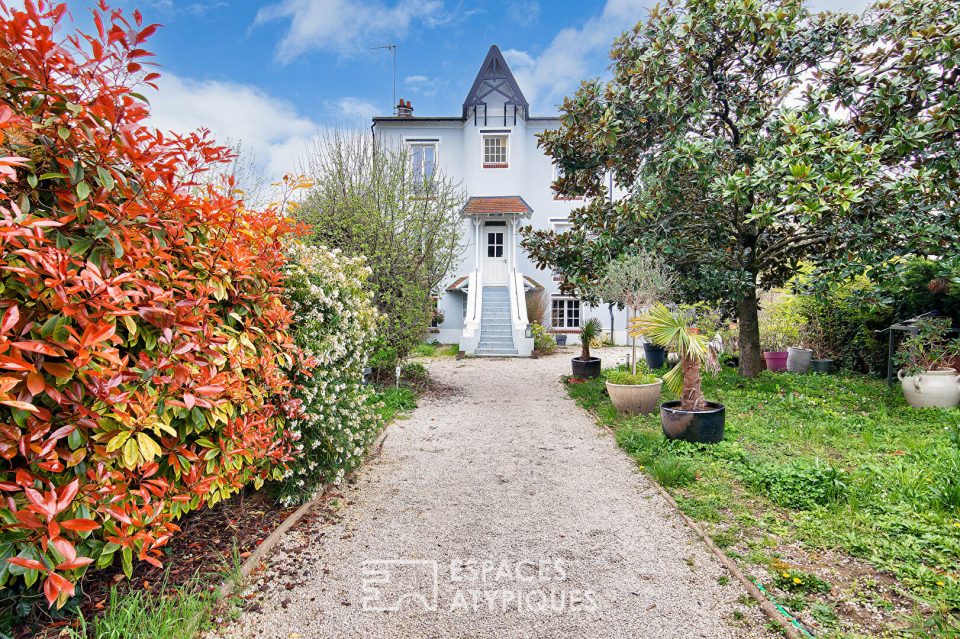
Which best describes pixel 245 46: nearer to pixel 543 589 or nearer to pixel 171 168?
pixel 171 168

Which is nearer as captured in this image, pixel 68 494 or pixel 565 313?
pixel 68 494

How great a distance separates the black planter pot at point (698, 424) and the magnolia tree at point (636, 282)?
7.90 feet

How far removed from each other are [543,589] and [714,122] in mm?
8839

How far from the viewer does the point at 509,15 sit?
10898mm

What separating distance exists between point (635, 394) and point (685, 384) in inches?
63.7

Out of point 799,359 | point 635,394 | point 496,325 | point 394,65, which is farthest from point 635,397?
point 394,65

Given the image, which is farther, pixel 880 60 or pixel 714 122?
pixel 714 122

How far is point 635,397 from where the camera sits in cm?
780

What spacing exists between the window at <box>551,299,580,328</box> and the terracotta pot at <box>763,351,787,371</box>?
9108 millimetres

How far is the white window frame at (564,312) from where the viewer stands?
68.5 feet

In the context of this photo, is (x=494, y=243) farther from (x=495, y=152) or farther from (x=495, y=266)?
(x=495, y=152)

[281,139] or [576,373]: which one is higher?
[281,139]

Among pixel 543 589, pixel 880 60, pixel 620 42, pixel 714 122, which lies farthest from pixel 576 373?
pixel 543 589

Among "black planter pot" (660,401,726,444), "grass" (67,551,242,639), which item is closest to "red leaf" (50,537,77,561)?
"grass" (67,551,242,639)
